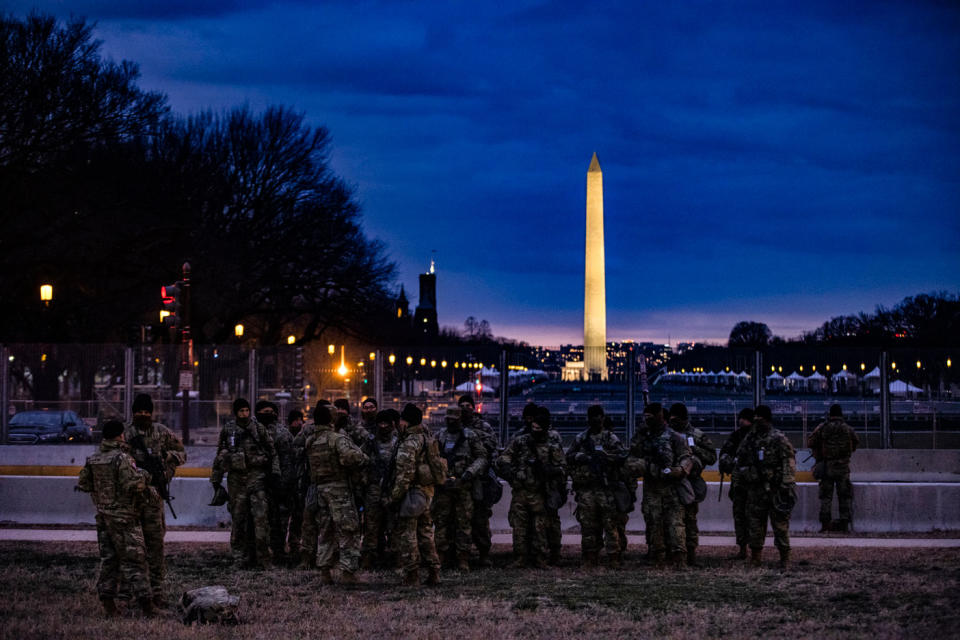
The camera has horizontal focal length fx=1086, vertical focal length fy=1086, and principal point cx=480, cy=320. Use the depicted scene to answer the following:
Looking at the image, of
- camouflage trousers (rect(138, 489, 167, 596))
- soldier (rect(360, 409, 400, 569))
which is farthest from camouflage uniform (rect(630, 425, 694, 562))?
camouflage trousers (rect(138, 489, 167, 596))

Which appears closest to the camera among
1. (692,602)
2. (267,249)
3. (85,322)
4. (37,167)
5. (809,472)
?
(692,602)

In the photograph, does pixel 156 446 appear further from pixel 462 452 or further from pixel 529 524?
pixel 529 524

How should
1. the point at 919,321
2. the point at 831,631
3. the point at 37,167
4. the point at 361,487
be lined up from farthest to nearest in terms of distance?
the point at 919,321 → the point at 37,167 → the point at 361,487 → the point at 831,631

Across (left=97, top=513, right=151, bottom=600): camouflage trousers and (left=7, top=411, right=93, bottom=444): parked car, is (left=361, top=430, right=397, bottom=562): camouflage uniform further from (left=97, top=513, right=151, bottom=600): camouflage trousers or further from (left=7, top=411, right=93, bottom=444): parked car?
(left=7, top=411, right=93, bottom=444): parked car

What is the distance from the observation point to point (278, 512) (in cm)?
1388

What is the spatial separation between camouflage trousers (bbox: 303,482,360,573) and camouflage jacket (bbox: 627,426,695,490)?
3524 mm

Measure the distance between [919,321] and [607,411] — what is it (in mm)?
70026

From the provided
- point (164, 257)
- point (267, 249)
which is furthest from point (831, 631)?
point (267, 249)

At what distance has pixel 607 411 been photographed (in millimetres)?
21750

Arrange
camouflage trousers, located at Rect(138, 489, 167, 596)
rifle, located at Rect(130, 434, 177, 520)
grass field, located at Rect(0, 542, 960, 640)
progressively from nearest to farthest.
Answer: grass field, located at Rect(0, 542, 960, 640), camouflage trousers, located at Rect(138, 489, 167, 596), rifle, located at Rect(130, 434, 177, 520)

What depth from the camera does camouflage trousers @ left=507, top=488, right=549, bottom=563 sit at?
13.7m

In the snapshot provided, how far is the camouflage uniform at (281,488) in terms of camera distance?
1371cm

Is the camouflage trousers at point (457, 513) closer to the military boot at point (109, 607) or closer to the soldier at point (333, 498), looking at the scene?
the soldier at point (333, 498)

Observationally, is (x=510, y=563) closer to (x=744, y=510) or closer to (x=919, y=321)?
(x=744, y=510)
